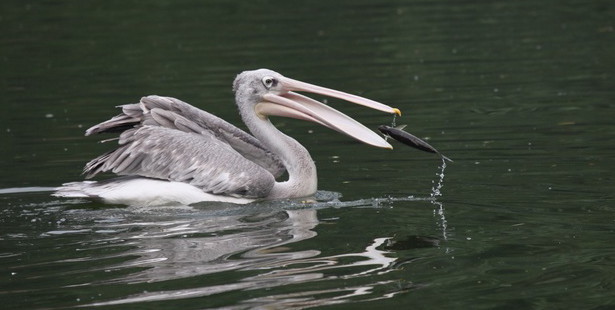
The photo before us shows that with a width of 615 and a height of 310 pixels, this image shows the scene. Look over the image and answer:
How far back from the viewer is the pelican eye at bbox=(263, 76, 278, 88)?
26.1 ft

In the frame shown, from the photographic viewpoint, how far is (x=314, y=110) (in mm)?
7840

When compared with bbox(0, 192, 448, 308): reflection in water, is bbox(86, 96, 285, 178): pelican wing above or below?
above

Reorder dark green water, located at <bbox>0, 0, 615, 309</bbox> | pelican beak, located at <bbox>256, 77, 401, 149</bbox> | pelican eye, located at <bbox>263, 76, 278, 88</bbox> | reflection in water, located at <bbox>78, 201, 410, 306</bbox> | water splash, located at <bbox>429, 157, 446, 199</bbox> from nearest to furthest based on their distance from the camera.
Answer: reflection in water, located at <bbox>78, 201, 410, 306</bbox> < dark green water, located at <bbox>0, 0, 615, 309</bbox> < water splash, located at <bbox>429, 157, 446, 199</bbox> < pelican beak, located at <bbox>256, 77, 401, 149</bbox> < pelican eye, located at <bbox>263, 76, 278, 88</bbox>

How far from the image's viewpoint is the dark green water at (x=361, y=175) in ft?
17.7

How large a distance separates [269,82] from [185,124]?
66cm

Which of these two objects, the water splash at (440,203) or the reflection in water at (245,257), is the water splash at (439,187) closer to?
the water splash at (440,203)

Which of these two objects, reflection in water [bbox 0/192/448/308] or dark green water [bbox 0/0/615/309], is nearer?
reflection in water [bbox 0/192/448/308]

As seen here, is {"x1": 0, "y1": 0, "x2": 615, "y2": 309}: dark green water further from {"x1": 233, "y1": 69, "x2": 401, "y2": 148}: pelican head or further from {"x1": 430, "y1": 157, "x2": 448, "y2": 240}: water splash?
{"x1": 233, "y1": 69, "x2": 401, "y2": 148}: pelican head

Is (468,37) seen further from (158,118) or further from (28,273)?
(28,273)

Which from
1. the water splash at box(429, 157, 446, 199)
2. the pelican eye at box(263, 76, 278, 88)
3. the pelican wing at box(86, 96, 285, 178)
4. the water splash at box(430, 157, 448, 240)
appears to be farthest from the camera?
the pelican eye at box(263, 76, 278, 88)

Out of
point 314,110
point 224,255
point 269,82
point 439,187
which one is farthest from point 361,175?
point 224,255

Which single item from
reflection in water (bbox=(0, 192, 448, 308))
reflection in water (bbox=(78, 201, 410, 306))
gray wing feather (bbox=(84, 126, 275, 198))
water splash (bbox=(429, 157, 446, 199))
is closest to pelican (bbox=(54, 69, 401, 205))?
gray wing feather (bbox=(84, 126, 275, 198))

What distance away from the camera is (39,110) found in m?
11.8

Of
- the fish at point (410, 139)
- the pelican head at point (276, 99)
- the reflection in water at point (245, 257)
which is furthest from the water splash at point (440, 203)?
the pelican head at point (276, 99)
